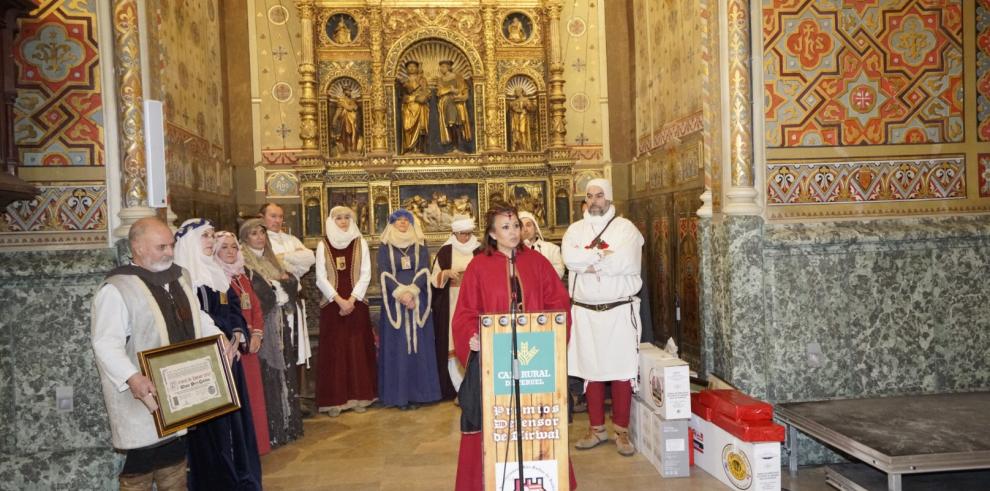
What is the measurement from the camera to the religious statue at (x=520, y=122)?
827 centimetres

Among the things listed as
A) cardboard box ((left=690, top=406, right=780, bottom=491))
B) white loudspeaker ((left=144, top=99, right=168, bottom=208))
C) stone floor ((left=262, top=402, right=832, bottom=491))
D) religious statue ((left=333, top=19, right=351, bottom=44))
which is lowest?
stone floor ((left=262, top=402, right=832, bottom=491))

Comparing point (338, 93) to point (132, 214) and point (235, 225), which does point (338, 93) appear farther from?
point (132, 214)

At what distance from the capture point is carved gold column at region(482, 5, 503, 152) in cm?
809

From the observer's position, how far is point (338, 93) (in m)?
8.16

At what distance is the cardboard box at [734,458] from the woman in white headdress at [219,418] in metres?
2.64

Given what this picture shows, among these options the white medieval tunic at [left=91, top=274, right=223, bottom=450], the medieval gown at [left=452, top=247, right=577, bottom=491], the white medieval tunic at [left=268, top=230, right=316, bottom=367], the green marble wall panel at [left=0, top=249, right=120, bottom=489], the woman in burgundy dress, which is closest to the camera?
the white medieval tunic at [left=91, top=274, right=223, bottom=450]

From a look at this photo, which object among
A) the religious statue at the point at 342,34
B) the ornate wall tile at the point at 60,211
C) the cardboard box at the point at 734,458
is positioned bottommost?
the cardboard box at the point at 734,458

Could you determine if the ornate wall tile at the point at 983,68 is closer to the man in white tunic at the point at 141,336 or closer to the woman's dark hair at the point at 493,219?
the woman's dark hair at the point at 493,219

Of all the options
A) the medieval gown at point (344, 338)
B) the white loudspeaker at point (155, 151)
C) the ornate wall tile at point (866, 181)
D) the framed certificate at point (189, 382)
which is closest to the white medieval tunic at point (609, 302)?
the ornate wall tile at point (866, 181)

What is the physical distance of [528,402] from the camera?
3.24 metres

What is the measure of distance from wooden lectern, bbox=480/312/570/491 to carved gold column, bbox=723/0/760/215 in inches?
77.9

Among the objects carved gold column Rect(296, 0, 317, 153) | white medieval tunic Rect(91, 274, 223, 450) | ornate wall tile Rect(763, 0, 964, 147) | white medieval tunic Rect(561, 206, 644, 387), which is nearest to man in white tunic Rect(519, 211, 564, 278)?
white medieval tunic Rect(561, 206, 644, 387)

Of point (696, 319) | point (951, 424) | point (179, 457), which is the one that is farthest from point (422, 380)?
point (951, 424)

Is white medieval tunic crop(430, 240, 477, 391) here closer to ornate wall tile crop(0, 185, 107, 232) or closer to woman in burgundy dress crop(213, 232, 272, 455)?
woman in burgundy dress crop(213, 232, 272, 455)
